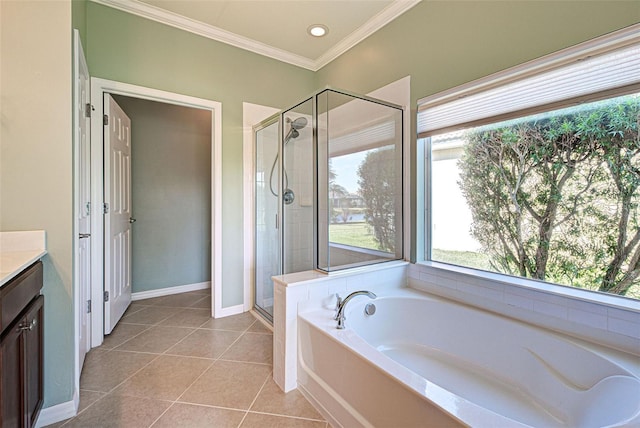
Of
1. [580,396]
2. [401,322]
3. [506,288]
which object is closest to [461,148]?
[506,288]

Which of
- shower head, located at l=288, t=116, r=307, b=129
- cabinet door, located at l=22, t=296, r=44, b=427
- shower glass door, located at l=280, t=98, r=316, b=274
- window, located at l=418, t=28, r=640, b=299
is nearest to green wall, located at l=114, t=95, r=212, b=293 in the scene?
shower glass door, located at l=280, t=98, r=316, b=274

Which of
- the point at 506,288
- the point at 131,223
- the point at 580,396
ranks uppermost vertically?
the point at 131,223

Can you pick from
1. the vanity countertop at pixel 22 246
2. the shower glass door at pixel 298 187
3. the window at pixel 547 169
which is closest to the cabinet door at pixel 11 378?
the vanity countertop at pixel 22 246

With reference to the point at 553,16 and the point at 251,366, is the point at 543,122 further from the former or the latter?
the point at 251,366

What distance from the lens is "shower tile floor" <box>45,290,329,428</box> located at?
1.50m

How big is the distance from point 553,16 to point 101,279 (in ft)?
11.2

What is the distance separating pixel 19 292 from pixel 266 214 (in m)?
1.89

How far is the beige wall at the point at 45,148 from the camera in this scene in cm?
137

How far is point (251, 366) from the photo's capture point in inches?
78.0

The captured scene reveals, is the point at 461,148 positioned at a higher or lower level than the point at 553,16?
lower

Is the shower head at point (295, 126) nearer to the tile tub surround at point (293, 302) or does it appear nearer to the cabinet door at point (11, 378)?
the tile tub surround at point (293, 302)

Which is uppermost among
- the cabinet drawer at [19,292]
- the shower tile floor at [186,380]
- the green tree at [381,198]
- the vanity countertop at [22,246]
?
the green tree at [381,198]

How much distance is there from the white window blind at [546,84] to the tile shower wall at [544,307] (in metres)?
1.03

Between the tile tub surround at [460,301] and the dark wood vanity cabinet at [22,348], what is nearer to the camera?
the dark wood vanity cabinet at [22,348]
